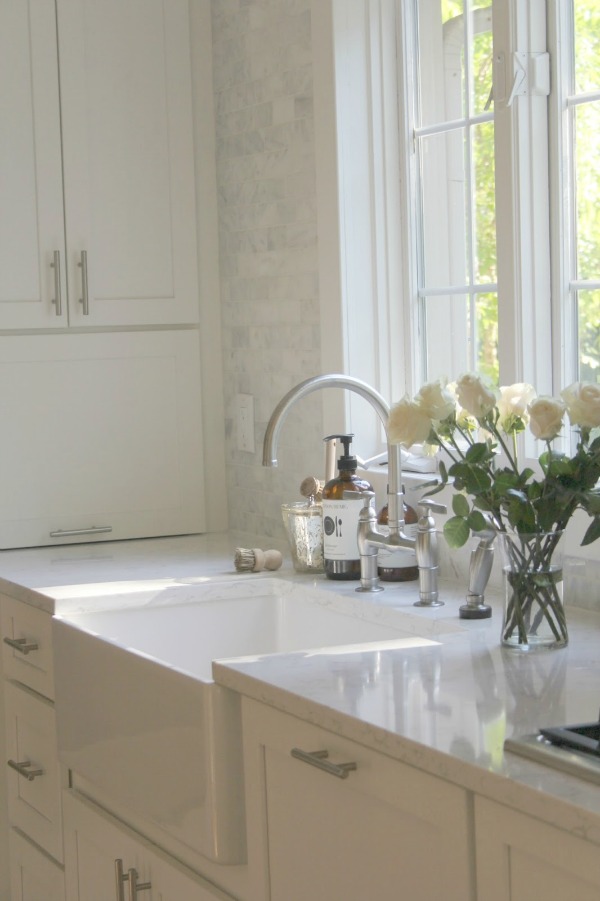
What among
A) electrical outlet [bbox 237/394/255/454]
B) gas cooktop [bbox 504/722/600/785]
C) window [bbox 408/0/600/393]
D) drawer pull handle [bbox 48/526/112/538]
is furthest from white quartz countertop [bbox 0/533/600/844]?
electrical outlet [bbox 237/394/255/454]

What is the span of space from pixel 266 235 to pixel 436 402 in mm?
1388

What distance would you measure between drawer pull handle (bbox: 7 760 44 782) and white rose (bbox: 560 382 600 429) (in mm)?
1473

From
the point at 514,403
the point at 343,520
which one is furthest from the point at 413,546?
the point at 514,403

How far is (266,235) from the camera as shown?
10.5 ft

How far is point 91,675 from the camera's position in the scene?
230 centimetres

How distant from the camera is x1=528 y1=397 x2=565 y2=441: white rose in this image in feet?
5.98

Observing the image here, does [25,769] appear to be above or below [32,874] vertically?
above

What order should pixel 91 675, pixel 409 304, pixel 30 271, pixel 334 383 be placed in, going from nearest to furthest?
pixel 91 675, pixel 334 383, pixel 409 304, pixel 30 271

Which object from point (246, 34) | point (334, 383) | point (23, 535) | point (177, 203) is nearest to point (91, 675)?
point (334, 383)

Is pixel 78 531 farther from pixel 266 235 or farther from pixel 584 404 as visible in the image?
pixel 584 404

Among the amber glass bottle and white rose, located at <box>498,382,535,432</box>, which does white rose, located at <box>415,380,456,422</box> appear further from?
the amber glass bottle

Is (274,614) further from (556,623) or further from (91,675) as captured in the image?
(556,623)

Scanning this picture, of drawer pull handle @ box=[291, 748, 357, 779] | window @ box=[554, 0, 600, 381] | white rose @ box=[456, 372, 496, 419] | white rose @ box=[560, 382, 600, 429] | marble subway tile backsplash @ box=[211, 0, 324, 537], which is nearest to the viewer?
drawer pull handle @ box=[291, 748, 357, 779]

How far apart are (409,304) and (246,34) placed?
868mm
